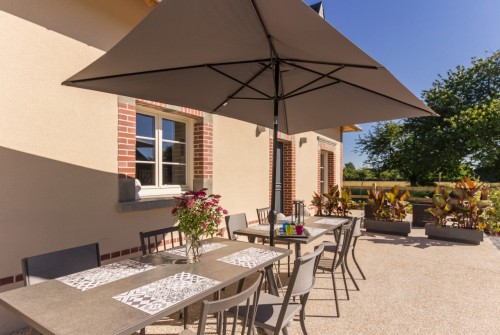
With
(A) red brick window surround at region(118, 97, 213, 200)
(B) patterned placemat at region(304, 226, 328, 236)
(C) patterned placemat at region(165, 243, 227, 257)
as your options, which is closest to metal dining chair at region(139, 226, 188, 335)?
(C) patterned placemat at region(165, 243, 227, 257)

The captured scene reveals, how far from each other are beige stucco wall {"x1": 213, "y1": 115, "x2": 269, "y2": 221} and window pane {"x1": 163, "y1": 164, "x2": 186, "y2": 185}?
55 centimetres

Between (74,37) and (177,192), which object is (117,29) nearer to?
(74,37)

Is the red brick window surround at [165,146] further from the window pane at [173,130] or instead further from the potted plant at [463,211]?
the potted plant at [463,211]

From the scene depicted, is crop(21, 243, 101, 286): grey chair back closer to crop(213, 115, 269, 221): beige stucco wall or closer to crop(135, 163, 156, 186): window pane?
crop(135, 163, 156, 186): window pane

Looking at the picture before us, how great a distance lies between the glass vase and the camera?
2.17 m

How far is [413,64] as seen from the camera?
17.8 meters

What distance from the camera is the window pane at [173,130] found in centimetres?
433

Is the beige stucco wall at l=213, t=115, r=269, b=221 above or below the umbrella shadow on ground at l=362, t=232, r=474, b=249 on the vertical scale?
above

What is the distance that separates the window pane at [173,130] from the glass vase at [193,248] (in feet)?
8.11

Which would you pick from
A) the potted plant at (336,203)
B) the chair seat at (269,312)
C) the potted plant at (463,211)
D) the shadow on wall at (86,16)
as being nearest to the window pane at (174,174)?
the shadow on wall at (86,16)

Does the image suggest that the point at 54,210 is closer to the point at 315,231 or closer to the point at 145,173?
the point at 145,173

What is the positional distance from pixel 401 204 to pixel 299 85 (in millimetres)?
5603

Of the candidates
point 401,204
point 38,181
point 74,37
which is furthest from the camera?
point 401,204

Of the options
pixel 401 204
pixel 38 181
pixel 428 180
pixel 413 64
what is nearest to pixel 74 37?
pixel 38 181
